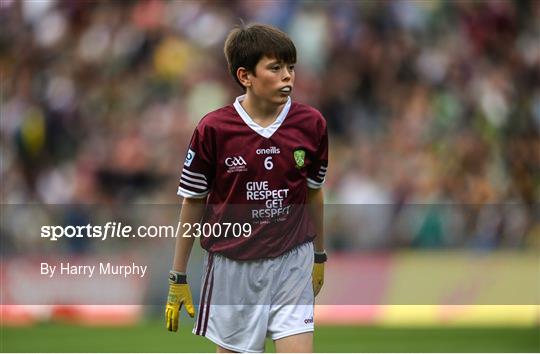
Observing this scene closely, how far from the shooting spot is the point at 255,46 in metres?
6.11

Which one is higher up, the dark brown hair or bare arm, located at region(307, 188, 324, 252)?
the dark brown hair

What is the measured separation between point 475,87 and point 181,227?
32.3ft

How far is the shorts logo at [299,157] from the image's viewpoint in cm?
616

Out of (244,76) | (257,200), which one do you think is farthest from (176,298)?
(244,76)

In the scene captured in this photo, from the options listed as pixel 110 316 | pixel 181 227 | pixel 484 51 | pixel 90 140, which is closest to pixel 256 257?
pixel 181 227

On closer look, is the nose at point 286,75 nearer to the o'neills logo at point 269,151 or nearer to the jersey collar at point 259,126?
the jersey collar at point 259,126

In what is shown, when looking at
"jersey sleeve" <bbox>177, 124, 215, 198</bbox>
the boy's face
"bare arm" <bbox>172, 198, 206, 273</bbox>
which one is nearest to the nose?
the boy's face

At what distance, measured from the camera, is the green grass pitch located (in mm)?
10781

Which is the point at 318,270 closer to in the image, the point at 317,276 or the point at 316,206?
the point at 317,276

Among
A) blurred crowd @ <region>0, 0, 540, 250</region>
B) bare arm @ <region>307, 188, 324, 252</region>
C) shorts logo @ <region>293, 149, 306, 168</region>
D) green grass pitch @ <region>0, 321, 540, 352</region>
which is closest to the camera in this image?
shorts logo @ <region>293, 149, 306, 168</region>

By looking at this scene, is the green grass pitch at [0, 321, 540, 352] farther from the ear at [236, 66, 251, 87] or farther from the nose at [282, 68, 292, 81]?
the nose at [282, 68, 292, 81]

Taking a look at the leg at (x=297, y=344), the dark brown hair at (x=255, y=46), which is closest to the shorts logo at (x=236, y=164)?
the dark brown hair at (x=255, y=46)

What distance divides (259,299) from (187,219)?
0.52 m

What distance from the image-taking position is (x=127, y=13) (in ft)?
53.1
